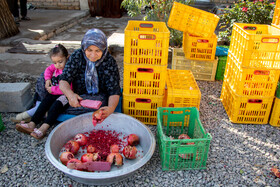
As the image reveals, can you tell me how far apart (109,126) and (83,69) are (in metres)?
0.78

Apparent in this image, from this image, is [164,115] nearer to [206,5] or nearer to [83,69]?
[83,69]

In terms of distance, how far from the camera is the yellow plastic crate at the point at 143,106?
10.4 ft

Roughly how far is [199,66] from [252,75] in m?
1.57

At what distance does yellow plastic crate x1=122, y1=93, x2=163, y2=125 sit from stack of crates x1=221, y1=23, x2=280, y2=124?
3.45ft

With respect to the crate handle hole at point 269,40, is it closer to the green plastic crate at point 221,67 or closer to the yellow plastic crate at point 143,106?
the yellow plastic crate at point 143,106

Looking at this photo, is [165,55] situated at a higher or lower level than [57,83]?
higher

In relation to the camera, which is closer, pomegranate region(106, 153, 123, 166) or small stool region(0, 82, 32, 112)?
A: pomegranate region(106, 153, 123, 166)

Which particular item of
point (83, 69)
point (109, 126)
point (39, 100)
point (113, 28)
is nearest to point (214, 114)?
point (109, 126)

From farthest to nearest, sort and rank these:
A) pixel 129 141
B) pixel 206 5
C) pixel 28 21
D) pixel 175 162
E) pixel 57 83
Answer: pixel 206 5, pixel 28 21, pixel 57 83, pixel 129 141, pixel 175 162

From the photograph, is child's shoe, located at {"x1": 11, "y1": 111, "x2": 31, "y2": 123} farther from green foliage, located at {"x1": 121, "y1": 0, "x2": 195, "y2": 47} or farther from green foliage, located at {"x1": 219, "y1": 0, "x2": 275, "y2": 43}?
green foliage, located at {"x1": 219, "y1": 0, "x2": 275, "y2": 43}

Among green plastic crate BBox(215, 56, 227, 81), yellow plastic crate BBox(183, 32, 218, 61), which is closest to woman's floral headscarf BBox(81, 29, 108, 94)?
yellow plastic crate BBox(183, 32, 218, 61)

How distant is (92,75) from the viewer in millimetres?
2984

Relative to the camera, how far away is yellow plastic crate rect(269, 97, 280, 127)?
3219 mm

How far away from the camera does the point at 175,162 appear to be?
2.50 meters
